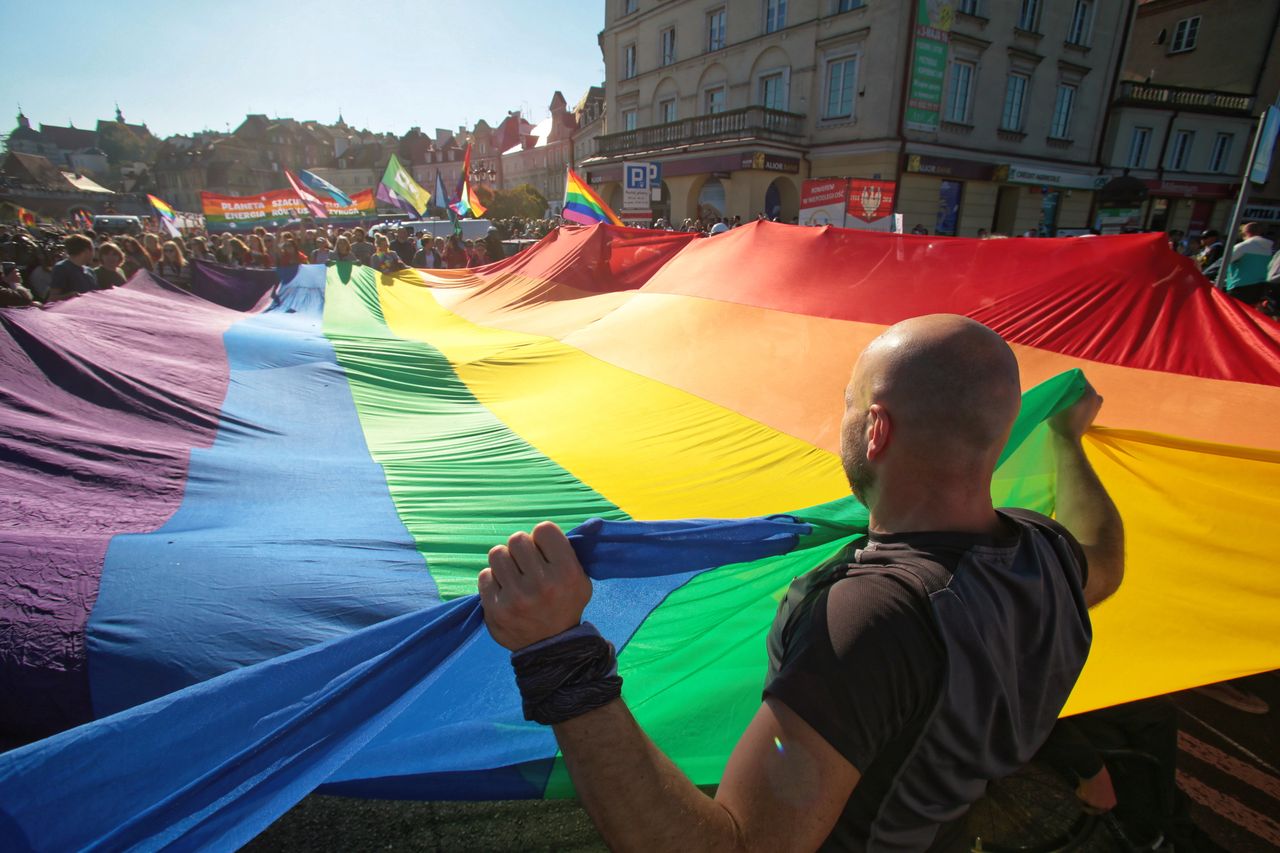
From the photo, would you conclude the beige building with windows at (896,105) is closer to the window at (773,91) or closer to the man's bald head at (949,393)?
the window at (773,91)

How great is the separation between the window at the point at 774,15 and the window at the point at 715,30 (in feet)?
7.38

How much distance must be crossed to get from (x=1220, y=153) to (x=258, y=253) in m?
38.2

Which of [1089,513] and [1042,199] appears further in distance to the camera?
[1042,199]

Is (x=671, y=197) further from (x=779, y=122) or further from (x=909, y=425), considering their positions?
(x=909, y=425)

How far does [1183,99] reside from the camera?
85.5 feet

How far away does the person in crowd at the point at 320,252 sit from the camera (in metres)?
12.6

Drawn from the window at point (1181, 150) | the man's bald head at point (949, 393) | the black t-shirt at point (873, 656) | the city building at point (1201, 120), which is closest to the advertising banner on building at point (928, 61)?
the city building at point (1201, 120)

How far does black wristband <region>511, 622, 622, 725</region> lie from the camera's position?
2.81ft

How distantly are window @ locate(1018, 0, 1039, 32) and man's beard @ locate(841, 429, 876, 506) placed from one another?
1096 inches

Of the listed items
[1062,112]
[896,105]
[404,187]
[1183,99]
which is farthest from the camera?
[1183,99]

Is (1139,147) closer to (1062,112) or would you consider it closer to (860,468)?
(1062,112)

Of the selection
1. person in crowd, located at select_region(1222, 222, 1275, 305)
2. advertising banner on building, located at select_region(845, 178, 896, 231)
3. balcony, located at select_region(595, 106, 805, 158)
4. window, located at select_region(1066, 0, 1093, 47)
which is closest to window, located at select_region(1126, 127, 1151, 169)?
window, located at select_region(1066, 0, 1093, 47)

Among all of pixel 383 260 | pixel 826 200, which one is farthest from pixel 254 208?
Answer: pixel 826 200

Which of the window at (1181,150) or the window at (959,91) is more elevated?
the window at (959,91)
